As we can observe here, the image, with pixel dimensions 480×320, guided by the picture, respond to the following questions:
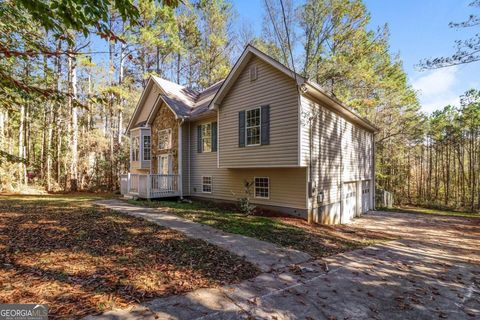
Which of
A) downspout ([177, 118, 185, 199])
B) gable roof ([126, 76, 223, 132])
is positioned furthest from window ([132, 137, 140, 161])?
downspout ([177, 118, 185, 199])

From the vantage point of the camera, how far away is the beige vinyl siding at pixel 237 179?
9.90 m

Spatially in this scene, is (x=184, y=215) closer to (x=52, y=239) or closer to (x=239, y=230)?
(x=239, y=230)

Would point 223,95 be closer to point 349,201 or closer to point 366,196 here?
point 349,201

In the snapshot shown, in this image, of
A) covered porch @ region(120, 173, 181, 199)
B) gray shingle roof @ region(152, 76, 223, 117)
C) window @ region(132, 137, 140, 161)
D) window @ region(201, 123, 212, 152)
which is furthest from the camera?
window @ region(132, 137, 140, 161)

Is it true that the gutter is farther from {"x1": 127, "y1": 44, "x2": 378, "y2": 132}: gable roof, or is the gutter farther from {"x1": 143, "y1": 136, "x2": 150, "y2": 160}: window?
{"x1": 143, "y1": 136, "x2": 150, "y2": 160}: window

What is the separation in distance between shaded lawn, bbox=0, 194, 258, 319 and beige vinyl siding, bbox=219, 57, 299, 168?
486cm

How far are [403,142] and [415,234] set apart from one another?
15.5m

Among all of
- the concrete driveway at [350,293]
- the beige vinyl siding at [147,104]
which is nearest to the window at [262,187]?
the concrete driveway at [350,293]

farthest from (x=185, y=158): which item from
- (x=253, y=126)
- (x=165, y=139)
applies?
(x=253, y=126)

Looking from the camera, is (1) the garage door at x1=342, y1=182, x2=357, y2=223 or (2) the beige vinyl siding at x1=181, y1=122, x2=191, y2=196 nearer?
(1) the garage door at x1=342, y1=182, x2=357, y2=223

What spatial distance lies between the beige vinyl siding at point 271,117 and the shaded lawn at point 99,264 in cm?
486

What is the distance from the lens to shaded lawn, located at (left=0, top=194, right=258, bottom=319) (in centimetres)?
328

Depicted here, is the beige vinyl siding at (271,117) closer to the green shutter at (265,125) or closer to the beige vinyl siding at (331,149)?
the green shutter at (265,125)

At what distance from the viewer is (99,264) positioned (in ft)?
14.0
